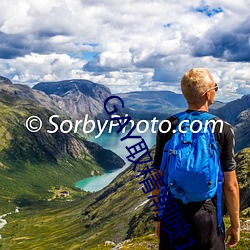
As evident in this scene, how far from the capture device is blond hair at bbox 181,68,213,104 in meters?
10.5

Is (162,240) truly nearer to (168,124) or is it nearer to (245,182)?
(168,124)

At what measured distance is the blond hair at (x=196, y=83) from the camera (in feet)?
34.5

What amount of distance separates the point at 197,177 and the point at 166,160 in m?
1.18

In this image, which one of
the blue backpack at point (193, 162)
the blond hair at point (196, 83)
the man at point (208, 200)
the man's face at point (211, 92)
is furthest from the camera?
the man's face at point (211, 92)

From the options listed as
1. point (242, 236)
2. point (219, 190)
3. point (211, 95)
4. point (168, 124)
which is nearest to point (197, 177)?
point (219, 190)

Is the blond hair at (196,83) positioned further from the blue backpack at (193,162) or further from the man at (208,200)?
the blue backpack at (193,162)

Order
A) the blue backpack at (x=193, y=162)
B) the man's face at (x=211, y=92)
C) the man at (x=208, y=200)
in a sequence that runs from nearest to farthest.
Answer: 1. the blue backpack at (x=193, y=162)
2. the man at (x=208, y=200)
3. the man's face at (x=211, y=92)

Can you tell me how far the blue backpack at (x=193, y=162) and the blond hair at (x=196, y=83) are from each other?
629mm

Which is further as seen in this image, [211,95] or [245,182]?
[245,182]

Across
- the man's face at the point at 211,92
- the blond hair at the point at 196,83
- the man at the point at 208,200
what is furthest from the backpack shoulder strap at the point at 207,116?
the man's face at the point at 211,92

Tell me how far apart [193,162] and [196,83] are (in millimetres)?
2409

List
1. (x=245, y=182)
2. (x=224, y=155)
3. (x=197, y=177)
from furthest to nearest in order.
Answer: (x=245, y=182), (x=224, y=155), (x=197, y=177)

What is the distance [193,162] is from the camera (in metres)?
9.69

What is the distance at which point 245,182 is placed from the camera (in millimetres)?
86625
